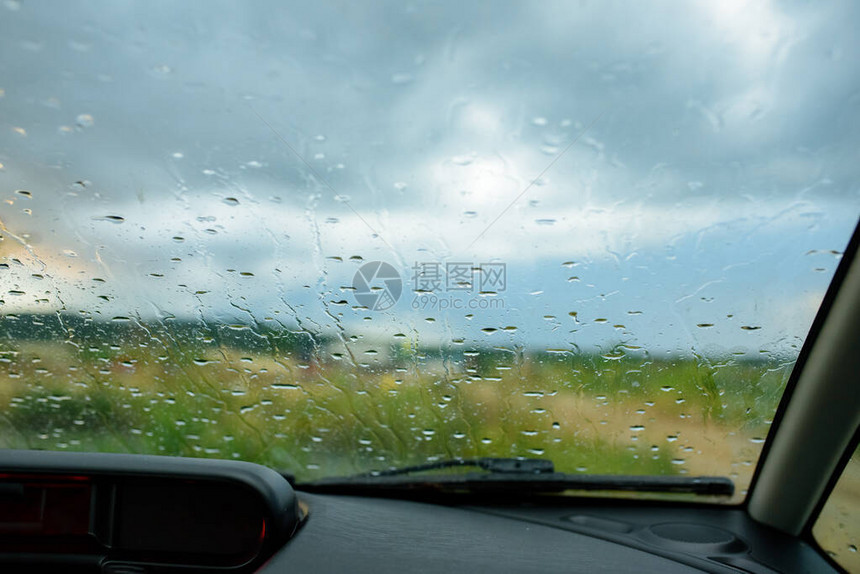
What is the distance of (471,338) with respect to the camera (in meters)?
3.29

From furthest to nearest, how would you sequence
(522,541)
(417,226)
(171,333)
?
(171,333) → (417,226) → (522,541)

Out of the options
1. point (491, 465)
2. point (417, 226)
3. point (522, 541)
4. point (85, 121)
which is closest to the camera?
point (85, 121)

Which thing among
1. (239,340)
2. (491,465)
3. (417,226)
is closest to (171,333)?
(239,340)

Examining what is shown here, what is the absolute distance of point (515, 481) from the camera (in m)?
3.38

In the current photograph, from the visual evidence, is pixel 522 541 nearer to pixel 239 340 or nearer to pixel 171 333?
pixel 239 340

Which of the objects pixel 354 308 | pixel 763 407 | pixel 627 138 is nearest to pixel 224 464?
pixel 354 308

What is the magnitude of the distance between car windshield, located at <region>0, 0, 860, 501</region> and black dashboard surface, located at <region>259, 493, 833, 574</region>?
30cm

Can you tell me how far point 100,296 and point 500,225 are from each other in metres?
2.20

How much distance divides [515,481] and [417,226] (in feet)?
5.05

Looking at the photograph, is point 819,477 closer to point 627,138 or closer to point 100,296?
point 627,138

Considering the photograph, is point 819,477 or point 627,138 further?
point 819,477

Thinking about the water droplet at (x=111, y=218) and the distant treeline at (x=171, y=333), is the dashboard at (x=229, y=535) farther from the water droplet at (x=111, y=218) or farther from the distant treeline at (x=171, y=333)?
the water droplet at (x=111, y=218)

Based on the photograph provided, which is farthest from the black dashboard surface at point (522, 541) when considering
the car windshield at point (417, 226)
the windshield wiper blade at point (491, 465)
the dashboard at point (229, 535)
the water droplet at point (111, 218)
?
the water droplet at point (111, 218)

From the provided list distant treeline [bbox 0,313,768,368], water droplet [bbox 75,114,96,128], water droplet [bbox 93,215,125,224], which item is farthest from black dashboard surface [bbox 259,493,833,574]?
water droplet [bbox 75,114,96,128]
